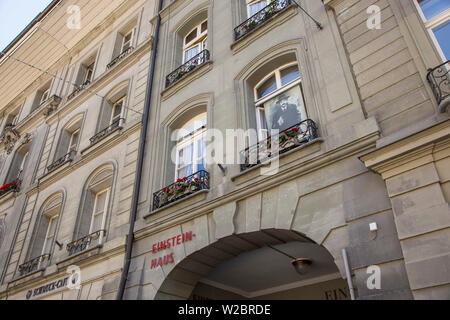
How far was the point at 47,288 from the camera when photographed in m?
10.0

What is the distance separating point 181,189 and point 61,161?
7.28 metres

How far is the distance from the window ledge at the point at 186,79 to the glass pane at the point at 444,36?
18.5 feet

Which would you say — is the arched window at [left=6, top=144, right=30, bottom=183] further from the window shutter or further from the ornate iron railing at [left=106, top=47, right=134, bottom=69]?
the ornate iron railing at [left=106, top=47, right=134, bottom=69]

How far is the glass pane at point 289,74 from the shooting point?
8688 millimetres

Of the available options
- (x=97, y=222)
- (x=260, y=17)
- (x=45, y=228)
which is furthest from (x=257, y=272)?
(x=45, y=228)

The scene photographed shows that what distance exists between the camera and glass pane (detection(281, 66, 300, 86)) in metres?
8.69

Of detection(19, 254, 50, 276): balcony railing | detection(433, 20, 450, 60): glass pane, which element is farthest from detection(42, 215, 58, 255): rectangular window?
detection(433, 20, 450, 60): glass pane

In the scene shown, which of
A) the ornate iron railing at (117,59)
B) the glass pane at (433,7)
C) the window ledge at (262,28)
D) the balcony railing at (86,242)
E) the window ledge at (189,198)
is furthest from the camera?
the ornate iron railing at (117,59)

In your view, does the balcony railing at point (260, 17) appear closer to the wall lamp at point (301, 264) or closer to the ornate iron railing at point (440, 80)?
the ornate iron railing at point (440, 80)

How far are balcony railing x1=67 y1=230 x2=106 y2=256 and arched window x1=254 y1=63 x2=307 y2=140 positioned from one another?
5192 mm

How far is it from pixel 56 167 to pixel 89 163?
1947 millimetres

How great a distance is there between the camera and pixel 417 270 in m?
4.52

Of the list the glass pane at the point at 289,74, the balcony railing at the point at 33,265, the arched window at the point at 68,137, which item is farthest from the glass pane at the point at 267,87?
the arched window at the point at 68,137
